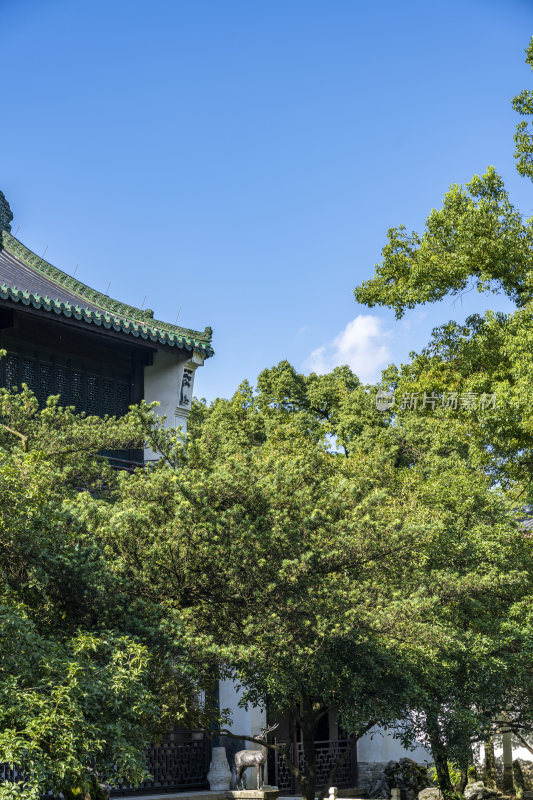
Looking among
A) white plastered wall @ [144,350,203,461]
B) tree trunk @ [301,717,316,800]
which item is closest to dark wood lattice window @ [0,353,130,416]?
white plastered wall @ [144,350,203,461]

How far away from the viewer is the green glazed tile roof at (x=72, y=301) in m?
13.0

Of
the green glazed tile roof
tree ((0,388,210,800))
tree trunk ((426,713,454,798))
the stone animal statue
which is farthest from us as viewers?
Result: the stone animal statue

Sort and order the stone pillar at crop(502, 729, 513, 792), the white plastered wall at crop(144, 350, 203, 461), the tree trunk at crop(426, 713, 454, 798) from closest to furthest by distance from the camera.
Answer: the tree trunk at crop(426, 713, 454, 798) → the white plastered wall at crop(144, 350, 203, 461) → the stone pillar at crop(502, 729, 513, 792)

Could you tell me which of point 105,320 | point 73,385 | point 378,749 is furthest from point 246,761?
point 105,320

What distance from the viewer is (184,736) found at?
1443cm

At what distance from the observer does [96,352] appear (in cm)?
1475

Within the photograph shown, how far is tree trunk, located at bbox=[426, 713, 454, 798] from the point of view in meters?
11.8

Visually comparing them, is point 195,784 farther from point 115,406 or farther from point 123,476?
point 123,476

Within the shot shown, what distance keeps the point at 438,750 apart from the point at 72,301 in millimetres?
9249

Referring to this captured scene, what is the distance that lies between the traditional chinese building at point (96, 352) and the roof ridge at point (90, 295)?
0.06 ft

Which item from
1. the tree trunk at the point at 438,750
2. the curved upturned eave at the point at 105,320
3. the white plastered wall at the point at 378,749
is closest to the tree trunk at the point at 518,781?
the white plastered wall at the point at 378,749

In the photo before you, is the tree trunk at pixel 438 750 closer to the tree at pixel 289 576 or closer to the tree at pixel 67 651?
the tree at pixel 289 576

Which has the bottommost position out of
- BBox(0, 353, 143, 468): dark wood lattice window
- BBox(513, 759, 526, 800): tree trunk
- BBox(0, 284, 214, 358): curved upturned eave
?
BBox(513, 759, 526, 800): tree trunk

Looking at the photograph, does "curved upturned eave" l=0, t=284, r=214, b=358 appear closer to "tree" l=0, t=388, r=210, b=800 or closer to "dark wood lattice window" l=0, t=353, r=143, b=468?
"dark wood lattice window" l=0, t=353, r=143, b=468
